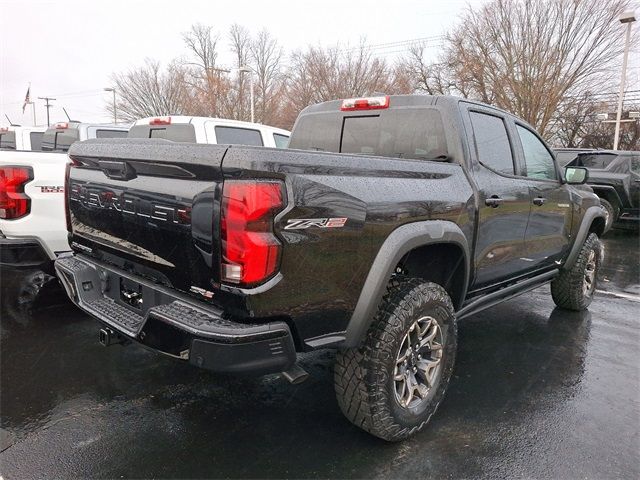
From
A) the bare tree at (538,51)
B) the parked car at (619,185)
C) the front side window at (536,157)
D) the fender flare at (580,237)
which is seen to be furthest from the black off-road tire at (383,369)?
the bare tree at (538,51)

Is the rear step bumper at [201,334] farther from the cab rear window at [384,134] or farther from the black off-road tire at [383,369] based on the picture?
the cab rear window at [384,134]

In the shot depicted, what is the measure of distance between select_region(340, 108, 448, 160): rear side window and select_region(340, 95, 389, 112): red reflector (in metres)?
0.07

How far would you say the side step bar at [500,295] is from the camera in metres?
3.24

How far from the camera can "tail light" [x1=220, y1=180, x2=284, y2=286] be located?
6.10ft

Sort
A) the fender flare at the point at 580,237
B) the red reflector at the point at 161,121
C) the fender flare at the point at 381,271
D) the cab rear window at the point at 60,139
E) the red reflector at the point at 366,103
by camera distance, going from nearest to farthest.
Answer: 1. the fender flare at the point at 381,271
2. the red reflector at the point at 366,103
3. the fender flare at the point at 580,237
4. the red reflector at the point at 161,121
5. the cab rear window at the point at 60,139

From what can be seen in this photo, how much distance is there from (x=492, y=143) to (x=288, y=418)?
242cm

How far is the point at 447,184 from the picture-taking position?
2828 millimetres

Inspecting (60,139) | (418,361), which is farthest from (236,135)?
(418,361)

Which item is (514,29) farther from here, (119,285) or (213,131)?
(119,285)

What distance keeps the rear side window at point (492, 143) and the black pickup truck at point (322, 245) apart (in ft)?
0.05

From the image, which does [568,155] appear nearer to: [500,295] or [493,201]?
[500,295]

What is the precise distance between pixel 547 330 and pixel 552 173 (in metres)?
1.52

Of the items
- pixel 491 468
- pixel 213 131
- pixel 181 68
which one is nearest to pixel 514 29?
pixel 213 131

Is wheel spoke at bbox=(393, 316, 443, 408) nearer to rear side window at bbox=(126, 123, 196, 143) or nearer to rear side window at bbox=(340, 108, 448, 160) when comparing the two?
rear side window at bbox=(340, 108, 448, 160)
